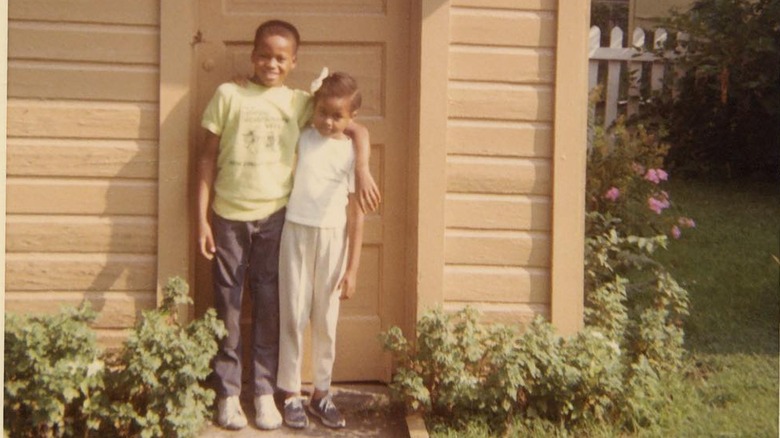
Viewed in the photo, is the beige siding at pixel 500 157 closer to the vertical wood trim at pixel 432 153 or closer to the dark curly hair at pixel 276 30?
the vertical wood trim at pixel 432 153

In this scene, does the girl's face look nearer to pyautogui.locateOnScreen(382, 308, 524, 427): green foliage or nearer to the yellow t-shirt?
the yellow t-shirt

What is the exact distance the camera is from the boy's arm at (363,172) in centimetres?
498

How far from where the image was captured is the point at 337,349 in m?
5.54

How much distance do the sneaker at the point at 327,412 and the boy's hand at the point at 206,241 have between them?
2.95ft

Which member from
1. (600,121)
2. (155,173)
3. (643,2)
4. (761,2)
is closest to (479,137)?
(155,173)

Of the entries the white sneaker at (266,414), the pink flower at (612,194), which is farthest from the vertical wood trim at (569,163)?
the pink flower at (612,194)

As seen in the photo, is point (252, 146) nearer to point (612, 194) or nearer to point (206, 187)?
point (206, 187)

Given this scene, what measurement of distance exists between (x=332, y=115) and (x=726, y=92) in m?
5.48

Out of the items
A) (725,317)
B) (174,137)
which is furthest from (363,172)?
(725,317)

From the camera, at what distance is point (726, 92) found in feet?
30.7

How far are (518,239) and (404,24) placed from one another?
124 cm

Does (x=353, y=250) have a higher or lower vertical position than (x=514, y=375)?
higher

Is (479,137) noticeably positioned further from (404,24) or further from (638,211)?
(638,211)

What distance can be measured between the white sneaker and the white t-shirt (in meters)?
0.89
